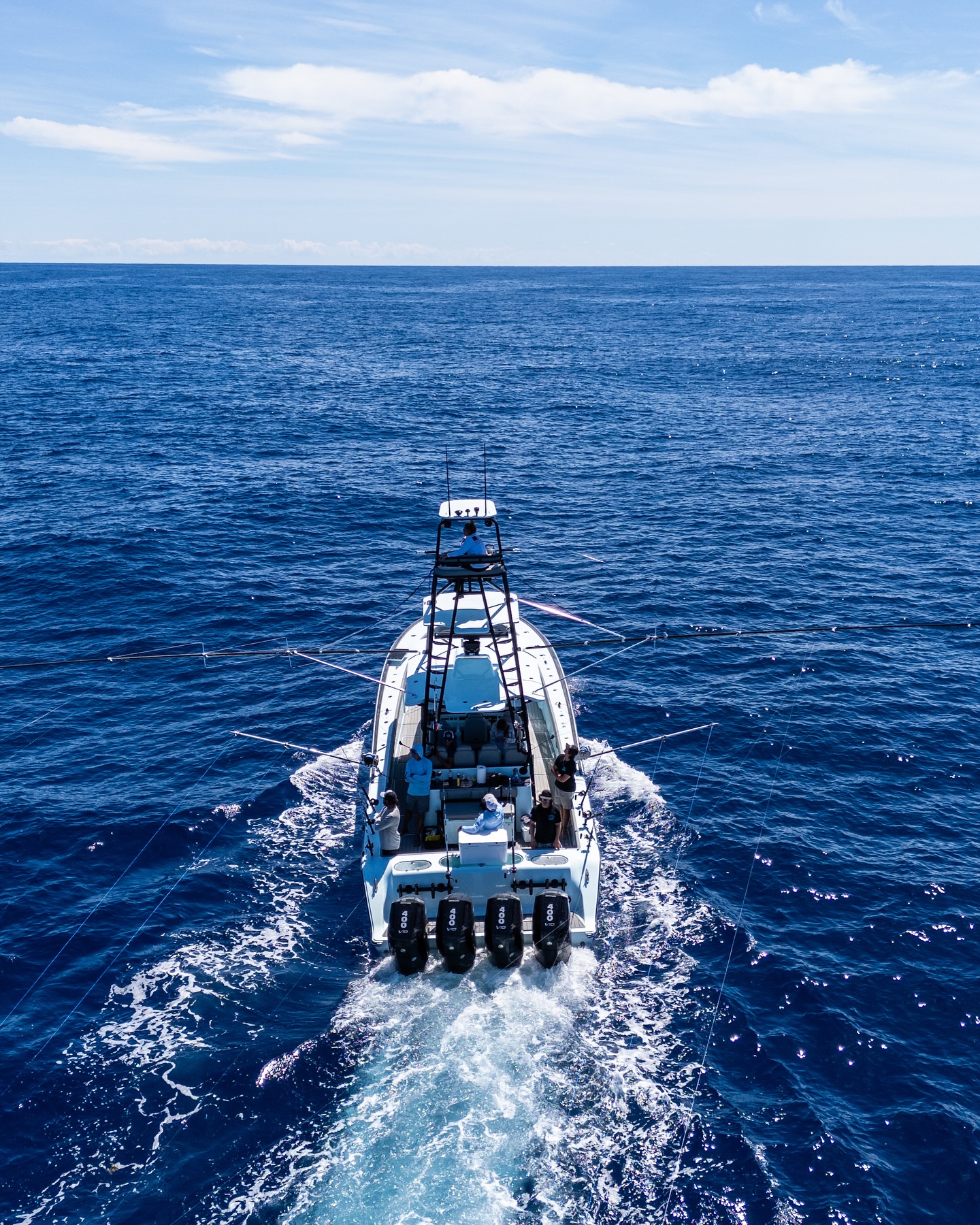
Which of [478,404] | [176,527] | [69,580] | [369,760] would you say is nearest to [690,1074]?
[369,760]

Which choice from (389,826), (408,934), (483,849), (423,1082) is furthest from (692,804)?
(423,1082)

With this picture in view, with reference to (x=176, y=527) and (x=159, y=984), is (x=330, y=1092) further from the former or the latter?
(x=176, y=527)

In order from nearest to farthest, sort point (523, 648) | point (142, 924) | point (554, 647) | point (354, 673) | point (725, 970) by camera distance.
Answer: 1. point (725, 970)
2. point (142, 924)
3. point (354, 673)
4. point (554, 647)
5. point (523, 648)

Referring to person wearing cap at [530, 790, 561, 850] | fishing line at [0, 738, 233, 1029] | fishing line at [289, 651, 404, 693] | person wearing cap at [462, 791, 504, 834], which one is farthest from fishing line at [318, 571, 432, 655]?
person wearing cap at [462, 791, 504, 834]

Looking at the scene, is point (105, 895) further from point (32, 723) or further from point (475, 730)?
point (475, 730)

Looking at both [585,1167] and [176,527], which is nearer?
[585,1167]

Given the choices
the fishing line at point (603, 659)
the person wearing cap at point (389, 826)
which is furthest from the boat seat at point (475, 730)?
the fishing line at point (603, 659)

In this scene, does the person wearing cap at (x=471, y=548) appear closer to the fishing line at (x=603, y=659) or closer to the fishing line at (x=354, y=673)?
the fishing line at (x=354, y=673)
